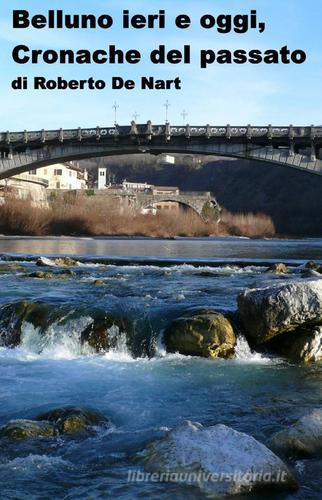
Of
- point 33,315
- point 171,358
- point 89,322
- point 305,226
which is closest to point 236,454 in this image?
point 171,358

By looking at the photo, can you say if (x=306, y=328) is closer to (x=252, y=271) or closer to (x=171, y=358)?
(x=171, y=358)

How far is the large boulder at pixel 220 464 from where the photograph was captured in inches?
224

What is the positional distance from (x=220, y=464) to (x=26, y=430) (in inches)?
101

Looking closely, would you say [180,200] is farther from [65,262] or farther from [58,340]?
[58,340]

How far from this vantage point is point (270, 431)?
737 cm

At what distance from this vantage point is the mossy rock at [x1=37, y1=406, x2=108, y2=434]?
24.2 ft

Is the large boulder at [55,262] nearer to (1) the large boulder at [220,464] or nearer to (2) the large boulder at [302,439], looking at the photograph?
(2) the large boulder at [302,439]

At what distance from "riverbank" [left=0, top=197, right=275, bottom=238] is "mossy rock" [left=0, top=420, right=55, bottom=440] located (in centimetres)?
5394

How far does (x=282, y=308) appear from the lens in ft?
37.1

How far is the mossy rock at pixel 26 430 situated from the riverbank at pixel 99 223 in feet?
177

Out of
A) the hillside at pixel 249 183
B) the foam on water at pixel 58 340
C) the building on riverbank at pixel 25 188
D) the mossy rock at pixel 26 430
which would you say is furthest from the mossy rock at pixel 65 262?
the hillside at pixel 249 183

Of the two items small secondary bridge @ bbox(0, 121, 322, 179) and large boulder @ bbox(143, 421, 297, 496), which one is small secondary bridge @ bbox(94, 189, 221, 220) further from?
large boulder @ bbox(143, 421, 297, 496)

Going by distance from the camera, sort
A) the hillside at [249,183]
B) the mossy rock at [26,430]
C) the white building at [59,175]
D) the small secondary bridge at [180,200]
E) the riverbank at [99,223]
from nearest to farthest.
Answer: the mossy rock at [26,430] → the riverbank at [99,223] → the small secondary bridge at [180,200] → the hillside at [249,183] → the white building at [59,175]

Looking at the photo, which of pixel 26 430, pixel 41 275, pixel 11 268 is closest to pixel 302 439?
pixel 26 430
